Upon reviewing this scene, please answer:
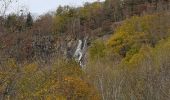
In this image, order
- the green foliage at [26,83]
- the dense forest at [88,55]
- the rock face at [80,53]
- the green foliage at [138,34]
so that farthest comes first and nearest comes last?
the green foliage at [138,34]
the rock face at [80,53]
the dense forest at [88,55]
the green foliage at [26,83]

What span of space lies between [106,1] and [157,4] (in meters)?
9.09

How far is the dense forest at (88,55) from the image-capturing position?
11453 mm

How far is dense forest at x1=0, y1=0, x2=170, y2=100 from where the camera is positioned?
37.6ft

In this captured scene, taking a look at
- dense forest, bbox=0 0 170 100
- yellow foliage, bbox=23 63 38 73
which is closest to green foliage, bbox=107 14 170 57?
dense forest, bbox=0 0 170 100

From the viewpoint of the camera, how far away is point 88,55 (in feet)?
187

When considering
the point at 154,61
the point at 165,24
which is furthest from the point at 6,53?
the point at 165,24

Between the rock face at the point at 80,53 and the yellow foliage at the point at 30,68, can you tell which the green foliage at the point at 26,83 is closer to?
the yellow foliage at the point at 30,68

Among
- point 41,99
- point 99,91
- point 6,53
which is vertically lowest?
point 99,91

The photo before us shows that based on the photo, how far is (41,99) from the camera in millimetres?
12016

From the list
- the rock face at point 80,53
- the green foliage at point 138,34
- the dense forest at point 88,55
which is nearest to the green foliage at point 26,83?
the dense forest at point 88,55

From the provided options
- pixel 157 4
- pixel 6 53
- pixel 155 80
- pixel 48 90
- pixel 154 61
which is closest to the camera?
pixel 6 53

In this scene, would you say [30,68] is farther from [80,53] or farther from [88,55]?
[88,55]

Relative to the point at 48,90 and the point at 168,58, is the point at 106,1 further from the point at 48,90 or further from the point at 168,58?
the point at 48,90

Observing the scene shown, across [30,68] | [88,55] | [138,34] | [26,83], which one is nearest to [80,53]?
[88,55]
